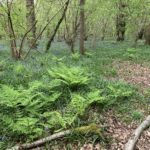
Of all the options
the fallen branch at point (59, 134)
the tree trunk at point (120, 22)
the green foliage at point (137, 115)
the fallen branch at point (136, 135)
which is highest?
the fallen branch at point (59, 134)

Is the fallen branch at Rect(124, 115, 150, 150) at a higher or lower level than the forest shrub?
lower

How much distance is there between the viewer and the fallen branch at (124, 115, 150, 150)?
6330mm

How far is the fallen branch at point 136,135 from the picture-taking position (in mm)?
6330

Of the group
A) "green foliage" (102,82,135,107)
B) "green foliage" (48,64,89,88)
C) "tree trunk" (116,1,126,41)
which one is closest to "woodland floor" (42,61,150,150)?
"green foliage" (102,82,135,107)

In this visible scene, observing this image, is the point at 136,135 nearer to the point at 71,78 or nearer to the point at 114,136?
the point at 114,136

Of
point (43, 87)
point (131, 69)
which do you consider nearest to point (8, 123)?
point (43, 87)

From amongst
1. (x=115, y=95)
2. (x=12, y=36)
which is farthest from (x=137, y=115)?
(x=12, y=36)

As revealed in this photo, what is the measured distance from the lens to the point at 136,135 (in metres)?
6.76

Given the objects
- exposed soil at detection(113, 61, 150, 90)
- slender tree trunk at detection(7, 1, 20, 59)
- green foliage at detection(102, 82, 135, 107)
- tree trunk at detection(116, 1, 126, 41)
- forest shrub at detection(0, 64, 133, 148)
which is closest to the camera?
forest shrub at detection(0, 64, 133, 148)

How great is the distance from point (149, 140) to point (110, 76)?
544cm

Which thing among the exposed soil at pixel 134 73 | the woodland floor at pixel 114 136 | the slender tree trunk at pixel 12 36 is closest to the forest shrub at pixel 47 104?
the woodland floor at pixel 114 136

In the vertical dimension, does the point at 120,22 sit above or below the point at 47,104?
below

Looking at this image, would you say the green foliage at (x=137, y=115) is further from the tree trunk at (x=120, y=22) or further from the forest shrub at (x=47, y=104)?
the tree trunk at (x=120, y=22)

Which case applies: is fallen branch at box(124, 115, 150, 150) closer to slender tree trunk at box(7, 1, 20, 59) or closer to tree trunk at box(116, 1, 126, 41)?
slender tree trunk at box(7, 1, 20, 59)
